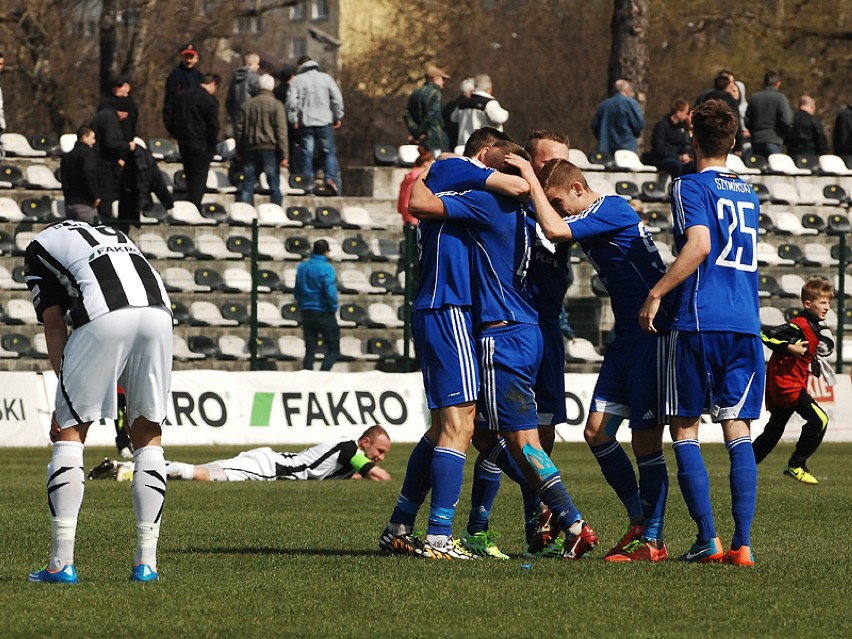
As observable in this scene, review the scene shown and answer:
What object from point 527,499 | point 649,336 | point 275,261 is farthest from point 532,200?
point 275,261

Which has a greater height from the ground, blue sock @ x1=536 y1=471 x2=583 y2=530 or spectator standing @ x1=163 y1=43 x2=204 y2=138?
spectator standing @ x1=163 y1=43 x2=204 y2=138

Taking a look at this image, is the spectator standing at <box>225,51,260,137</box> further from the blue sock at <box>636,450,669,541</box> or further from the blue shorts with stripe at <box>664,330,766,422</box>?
the blue shorts with stripe at <box>664,330,766,422</box>

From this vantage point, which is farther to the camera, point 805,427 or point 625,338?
point 805,427

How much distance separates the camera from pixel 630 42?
101ft

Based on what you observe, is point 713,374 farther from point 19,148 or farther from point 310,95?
point 19,148

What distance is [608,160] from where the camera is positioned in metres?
28.8

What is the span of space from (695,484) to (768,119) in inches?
850

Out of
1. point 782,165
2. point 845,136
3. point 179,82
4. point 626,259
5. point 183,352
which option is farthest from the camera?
point 845,136

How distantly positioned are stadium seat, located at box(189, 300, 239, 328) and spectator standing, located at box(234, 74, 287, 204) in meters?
3.01

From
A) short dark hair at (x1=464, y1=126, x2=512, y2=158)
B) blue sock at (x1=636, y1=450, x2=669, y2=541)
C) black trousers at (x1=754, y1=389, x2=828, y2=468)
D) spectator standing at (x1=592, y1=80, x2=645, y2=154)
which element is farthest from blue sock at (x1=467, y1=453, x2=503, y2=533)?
spectator standing at (x1=592, y1=80, x2=645, y2=154)

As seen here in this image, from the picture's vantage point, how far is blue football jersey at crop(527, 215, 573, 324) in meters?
8.90

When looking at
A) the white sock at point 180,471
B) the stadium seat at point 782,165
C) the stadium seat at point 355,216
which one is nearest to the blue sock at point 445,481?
the white sock at point 180,471

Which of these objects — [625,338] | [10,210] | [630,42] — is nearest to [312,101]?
[10,210]

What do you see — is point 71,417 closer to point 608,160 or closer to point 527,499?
point 527,499
